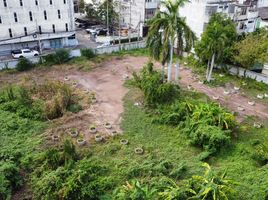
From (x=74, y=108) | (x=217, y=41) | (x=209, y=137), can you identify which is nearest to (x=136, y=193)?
(x=209, y=137)

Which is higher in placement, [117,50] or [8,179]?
[117,50]

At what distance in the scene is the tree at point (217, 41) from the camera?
23812 millimetres

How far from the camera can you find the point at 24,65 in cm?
2783

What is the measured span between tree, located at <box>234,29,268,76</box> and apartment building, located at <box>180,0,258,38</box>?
22.9ft

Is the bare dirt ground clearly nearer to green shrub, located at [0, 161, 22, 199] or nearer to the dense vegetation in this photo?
the dense vegetation

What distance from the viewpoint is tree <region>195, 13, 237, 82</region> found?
78.1 feet

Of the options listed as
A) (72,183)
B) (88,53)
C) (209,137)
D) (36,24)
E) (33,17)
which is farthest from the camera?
(36,24)

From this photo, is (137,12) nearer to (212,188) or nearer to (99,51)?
(99,51)

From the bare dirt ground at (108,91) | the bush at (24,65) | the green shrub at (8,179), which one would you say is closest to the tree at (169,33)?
the bare dirt ground at (108,91)

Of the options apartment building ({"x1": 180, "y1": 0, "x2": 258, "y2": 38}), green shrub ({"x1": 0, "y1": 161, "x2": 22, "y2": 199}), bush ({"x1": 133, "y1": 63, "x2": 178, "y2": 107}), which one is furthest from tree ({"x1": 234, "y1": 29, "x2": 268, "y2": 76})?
green shrub ({"x1": 0, "y1": 161, "x2": 22, "y2": 199})

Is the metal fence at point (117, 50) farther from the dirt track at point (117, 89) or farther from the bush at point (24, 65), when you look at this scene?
the dirt track at point (117, 89)

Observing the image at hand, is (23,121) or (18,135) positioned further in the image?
(23,121)

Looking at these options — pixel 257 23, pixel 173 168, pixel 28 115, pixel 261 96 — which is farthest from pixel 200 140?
pixel 257 23

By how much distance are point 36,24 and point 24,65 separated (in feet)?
26.6
